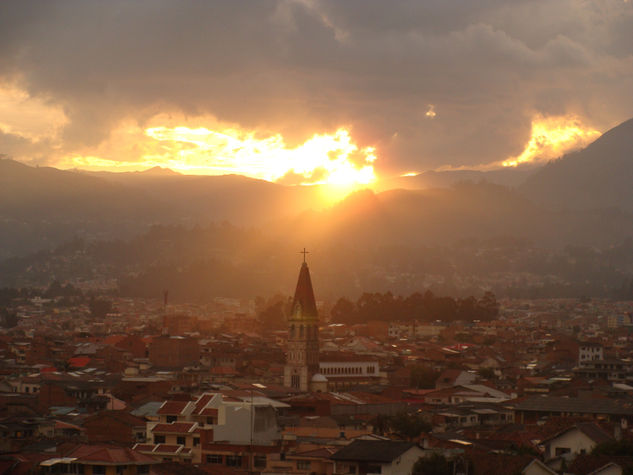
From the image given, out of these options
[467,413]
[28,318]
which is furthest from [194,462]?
[28,318]

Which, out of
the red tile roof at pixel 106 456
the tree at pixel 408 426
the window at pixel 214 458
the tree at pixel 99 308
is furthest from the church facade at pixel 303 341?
the tree at pixel 99 308

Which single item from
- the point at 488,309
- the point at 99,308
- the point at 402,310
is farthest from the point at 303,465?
the point at 99,308

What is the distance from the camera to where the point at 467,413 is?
6606 cm

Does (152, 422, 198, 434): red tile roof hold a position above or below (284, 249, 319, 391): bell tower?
below

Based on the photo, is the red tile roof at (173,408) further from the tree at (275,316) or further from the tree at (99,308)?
the tree at (99,308)

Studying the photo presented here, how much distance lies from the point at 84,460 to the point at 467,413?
33145mm

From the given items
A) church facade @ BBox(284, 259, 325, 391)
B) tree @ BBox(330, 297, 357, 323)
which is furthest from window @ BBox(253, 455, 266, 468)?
tree @ BBox(330, 297, 357, 323)

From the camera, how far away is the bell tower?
8606cm

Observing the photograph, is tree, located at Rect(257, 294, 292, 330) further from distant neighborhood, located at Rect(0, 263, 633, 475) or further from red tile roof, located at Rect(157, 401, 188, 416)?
red tile roof, located at Rect(157, 401, 188, 416)

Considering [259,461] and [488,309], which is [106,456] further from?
[488,309]

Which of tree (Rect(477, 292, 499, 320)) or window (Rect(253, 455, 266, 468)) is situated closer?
window (Rect(253, 455, 266, 468))

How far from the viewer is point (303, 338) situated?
88.8 m

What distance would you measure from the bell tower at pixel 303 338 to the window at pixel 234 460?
4090cm

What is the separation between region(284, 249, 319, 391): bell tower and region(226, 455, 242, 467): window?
40.9 meters
